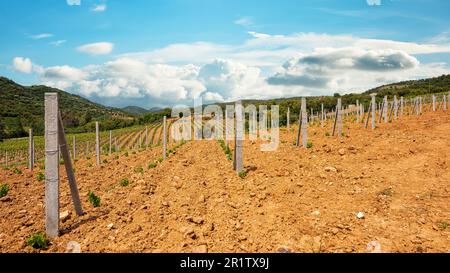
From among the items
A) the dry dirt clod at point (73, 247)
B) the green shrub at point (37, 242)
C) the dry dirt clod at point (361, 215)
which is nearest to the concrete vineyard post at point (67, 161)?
the green shrub at point (37, 242)

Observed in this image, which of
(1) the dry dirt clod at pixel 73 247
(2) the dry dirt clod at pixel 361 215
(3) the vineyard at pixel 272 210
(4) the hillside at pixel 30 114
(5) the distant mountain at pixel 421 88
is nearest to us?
(3) the vineyard at pixel 272 210

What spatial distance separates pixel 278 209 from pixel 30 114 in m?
126

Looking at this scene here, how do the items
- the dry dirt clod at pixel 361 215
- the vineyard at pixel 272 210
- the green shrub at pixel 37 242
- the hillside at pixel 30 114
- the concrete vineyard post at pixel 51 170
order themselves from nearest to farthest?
the vineyard at pixel 272 210
the green shrub at pixel 37 242
the dry dirt clod at pixel 361 215
the concrete vineyard post at pixel 51 170
the hillside at pixel 30 114

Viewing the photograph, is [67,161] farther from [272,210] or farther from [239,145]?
[239,145]

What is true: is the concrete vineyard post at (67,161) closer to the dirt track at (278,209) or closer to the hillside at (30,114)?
the dirt track at (278,209)

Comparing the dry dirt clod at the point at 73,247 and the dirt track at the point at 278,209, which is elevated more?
the dirt track at the point at 278,209

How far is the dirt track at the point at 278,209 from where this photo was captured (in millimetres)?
4938

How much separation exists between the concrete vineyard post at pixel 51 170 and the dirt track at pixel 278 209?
1.02ft

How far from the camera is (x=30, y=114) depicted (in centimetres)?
11375

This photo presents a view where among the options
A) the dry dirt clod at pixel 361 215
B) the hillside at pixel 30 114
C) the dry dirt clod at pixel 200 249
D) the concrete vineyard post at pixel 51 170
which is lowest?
the dry dirt clod at pixel 200 249

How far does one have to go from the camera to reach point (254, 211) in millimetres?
6094

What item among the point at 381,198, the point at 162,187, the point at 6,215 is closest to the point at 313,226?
the point at 381,198

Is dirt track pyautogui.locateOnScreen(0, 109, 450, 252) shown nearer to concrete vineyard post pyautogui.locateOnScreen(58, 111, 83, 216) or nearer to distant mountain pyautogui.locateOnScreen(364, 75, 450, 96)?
concrete vineyard post pyautogui.locateOnScreen(58, 111, 83, 216)
